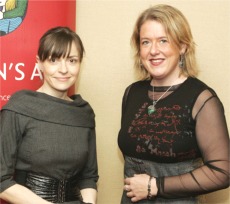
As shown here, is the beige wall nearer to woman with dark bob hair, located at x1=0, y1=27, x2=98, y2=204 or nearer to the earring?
the earring

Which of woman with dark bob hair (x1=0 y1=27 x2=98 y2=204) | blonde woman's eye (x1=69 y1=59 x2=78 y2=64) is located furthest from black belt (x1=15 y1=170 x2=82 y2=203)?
blonde woman's eye (x1=69 y1=59 x2=78 y2=64)

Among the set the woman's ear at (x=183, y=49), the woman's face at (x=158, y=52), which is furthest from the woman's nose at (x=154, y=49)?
the woman's ear at (x=183, y=49)

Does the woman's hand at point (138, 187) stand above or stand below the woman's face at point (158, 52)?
below

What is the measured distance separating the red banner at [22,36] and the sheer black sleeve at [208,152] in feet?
2.69

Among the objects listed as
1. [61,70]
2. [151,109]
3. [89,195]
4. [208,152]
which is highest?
[61,70]

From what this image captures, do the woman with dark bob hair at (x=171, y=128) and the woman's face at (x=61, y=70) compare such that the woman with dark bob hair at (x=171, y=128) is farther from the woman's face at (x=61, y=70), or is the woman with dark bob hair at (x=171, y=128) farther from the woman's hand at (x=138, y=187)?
the woman's face at (x=61, y=70)

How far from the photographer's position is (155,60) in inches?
64.7

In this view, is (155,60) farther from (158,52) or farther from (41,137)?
(41,137)

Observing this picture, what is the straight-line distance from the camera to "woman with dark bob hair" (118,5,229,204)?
1483 millimetres

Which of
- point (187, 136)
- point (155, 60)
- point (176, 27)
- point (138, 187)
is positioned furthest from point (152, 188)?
point (176, 27)

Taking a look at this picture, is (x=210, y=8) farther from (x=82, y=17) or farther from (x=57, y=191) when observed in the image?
(x=57, y=191)

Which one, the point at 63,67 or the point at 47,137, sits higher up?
the point at 63,67

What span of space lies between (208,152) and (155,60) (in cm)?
47

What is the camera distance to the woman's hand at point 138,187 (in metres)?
→ 1.56
